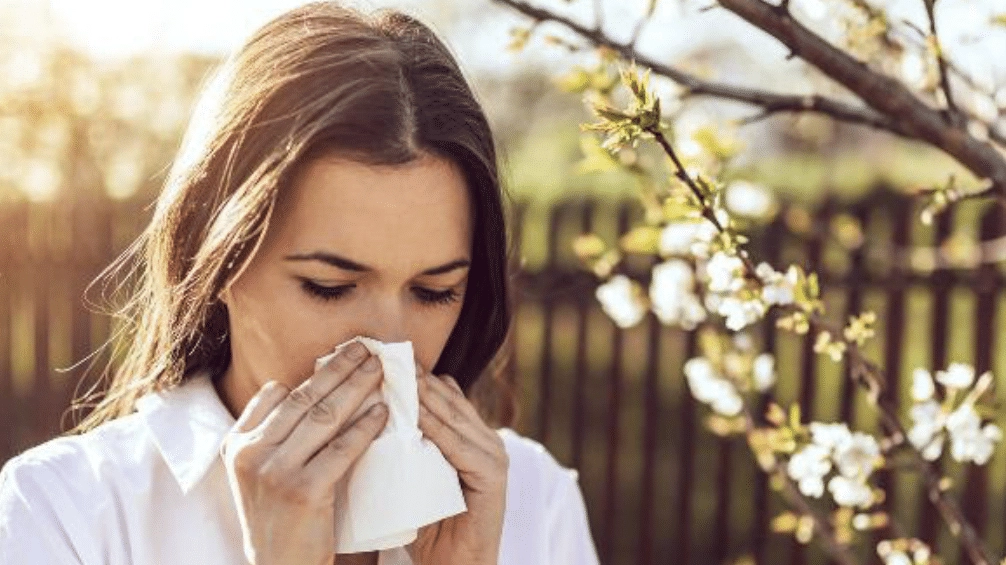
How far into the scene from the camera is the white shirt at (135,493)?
2.02m

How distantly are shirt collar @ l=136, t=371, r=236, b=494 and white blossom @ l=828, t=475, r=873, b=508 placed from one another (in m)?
0.83

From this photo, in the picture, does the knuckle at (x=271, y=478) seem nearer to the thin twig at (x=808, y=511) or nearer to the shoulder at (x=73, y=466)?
the shoulder at (x=73, y=466)


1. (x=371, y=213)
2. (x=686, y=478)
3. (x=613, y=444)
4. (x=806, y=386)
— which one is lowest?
(x=686, y=478)

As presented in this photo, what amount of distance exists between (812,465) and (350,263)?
642 millimetres

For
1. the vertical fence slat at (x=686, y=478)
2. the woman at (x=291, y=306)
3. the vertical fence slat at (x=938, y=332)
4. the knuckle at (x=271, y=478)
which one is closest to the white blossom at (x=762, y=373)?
the woman at (x=291, y=306)

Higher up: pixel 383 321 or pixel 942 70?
pixel 942 70

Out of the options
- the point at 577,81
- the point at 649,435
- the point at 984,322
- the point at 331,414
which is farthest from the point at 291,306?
the point at 649,435

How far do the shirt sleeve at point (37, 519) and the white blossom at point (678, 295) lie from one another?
1.16 m

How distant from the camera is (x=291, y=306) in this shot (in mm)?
1969

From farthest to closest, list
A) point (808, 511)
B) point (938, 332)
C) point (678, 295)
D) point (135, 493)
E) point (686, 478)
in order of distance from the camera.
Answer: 1. point (686, 478)
2. point (938, 332)
3. point (678, 295)
4. point (808, 511)
5. point (135, 493)

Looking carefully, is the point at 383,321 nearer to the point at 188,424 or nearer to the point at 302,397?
the point at 302,397

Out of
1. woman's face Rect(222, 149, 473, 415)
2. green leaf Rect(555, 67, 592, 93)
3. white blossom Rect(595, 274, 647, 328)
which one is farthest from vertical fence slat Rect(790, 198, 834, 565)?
woman's face Rect(222, 149, 473, 415)

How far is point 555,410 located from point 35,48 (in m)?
4.56

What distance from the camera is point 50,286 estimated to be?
738cm
